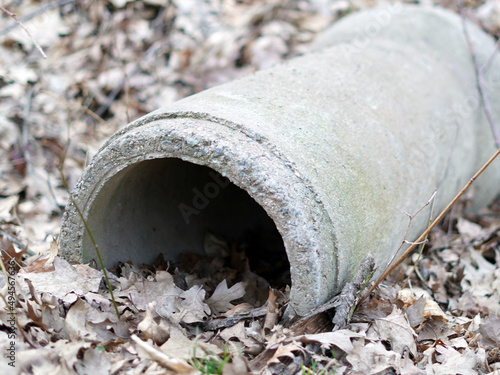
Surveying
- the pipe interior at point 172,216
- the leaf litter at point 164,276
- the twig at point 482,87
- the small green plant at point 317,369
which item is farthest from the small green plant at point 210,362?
the twig at point 482,87

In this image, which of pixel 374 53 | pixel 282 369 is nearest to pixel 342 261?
pixel 282 369

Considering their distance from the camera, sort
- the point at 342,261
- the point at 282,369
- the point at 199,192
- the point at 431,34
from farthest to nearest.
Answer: the point at 431,34 → the point at 199,192 → the point at 342,261 → the point at 282,369

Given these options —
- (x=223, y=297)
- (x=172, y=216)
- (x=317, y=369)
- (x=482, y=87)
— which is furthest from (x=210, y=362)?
(x=482, y=87)

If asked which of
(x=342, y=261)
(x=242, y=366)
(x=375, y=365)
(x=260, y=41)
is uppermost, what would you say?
(x=260, y=41)

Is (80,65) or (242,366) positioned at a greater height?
(80,65)

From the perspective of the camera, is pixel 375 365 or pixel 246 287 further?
pixel 246 287

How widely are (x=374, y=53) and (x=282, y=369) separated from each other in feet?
6.85

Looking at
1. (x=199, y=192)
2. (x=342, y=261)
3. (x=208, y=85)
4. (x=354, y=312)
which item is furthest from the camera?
(x=208, y=85)

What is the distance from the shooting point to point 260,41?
16.9 feet

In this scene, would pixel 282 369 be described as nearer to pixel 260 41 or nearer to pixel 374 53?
pixel 374 53

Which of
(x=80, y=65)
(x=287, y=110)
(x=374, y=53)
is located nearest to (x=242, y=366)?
(x=287, y=110)

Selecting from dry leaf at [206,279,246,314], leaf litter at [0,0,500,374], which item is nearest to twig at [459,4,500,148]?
leaf litter at [0,0,500,374]

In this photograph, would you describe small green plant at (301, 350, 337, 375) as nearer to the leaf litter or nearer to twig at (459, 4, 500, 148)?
the leaf litter

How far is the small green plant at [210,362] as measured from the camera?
69.9 inches
